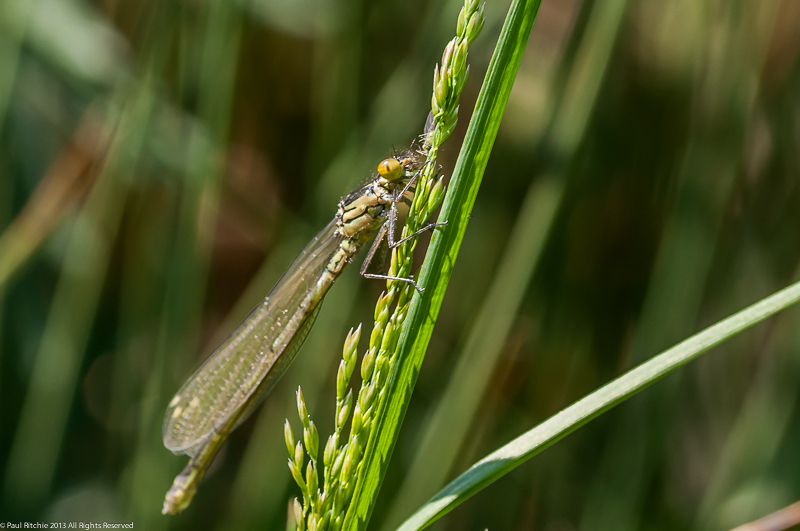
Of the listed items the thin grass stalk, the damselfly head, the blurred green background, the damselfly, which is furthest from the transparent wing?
the thin grass stalk

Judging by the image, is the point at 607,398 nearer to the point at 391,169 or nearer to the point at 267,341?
the point at 391,169

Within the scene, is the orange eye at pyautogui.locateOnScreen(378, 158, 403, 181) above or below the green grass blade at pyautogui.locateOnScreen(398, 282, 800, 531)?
above

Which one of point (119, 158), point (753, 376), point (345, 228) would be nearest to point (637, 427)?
point (753, 376)

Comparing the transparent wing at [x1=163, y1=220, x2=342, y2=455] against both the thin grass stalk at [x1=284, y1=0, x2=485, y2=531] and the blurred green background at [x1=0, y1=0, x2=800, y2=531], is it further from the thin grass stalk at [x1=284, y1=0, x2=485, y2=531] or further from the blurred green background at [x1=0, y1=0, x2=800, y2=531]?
the thin grass stalk at [x1=284, y1=0, x2=485, y2=531]

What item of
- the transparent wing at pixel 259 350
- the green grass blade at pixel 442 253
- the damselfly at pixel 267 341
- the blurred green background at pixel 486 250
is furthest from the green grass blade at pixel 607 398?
the transparent wing at pixel 259 350

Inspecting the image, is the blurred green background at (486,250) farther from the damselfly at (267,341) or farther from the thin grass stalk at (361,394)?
the thin grass stalk at (361,394)

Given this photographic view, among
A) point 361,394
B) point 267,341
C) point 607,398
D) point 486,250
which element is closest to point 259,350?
point 267,341

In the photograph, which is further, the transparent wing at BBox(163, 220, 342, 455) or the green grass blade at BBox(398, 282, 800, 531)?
the transparent wing at BBox(163, 220, 342, 455)
